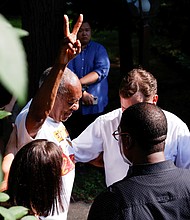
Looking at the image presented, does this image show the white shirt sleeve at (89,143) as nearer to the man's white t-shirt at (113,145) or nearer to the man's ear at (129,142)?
the man's white t-shirt at (113,145)

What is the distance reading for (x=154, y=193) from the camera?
218cm

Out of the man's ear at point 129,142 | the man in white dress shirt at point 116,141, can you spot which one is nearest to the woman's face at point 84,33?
the man in white dress shirt at point 116,141

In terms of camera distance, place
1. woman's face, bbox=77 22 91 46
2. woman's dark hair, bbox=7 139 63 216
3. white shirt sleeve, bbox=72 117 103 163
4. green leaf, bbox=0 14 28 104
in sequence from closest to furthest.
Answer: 1. green leaf, bbox=0 14 28 104
2. woman's dark hair, bbox=7 139 63 216
3. white shirt sleeve, bbox=72 117 103 163
4. woman's face, bbox=77 22 91 46

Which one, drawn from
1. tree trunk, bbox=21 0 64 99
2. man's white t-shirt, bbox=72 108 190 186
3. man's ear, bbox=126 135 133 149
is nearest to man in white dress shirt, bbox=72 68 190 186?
man's white t-shirt, bbox=72 108 190 186

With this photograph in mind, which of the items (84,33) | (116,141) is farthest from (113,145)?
(84,33)

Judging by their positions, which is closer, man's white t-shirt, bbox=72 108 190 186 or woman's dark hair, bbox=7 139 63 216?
woman's dark hair, bbox=7 139 63 216

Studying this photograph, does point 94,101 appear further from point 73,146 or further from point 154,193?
point 154,193

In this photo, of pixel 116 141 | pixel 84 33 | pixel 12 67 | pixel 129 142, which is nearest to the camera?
pixel 12 67

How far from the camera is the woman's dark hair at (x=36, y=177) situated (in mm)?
2340

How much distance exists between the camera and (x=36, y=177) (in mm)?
2355

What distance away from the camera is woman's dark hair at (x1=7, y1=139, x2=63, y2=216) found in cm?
234

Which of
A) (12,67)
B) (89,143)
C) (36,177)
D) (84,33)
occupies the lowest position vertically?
(89,143)

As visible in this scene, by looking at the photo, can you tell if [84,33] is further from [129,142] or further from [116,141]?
[129,142]

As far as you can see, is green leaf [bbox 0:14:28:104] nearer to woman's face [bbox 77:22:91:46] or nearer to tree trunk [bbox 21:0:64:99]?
woman's face [bbox 77:22:91:46]
